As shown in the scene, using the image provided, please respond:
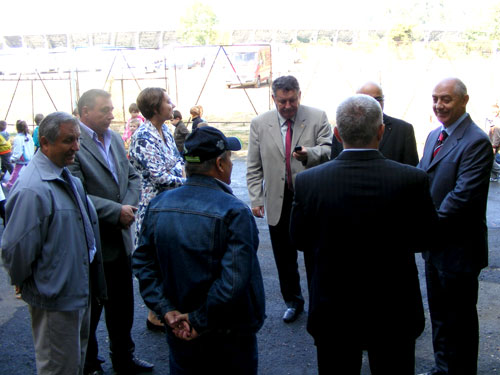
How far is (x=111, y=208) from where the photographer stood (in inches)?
148

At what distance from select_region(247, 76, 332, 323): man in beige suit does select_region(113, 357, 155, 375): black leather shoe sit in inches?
56.7

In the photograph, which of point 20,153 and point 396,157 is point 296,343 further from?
point 20,153

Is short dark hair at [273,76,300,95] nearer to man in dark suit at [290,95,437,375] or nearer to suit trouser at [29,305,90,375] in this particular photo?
man in dark suit at [290,95,437,375]

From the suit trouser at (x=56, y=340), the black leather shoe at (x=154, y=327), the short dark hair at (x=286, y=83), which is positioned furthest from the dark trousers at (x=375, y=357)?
the short dark hair at (x=286, y=83)

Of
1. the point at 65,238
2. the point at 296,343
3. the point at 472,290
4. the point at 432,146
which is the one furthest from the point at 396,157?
the point at 65,238

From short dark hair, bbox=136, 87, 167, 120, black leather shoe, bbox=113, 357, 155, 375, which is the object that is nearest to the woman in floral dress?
short dark hair, bbox=136, 87, 167, 120

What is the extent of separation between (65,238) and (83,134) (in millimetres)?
989

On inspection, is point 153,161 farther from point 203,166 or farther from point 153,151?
point 203,166

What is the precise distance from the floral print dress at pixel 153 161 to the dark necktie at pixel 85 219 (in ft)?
3.29

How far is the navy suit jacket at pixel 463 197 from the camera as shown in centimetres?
345

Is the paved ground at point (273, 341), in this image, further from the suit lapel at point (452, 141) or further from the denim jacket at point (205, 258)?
the denim jacket at point (205, 258)

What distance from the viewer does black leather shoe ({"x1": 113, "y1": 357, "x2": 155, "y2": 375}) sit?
4082 mm

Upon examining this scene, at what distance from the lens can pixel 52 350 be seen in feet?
10.2

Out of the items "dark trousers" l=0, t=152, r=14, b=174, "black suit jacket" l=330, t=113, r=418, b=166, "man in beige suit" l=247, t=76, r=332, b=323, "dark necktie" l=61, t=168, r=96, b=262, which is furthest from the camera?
"dark trousers" l=0, t=152, r=14, b=174
